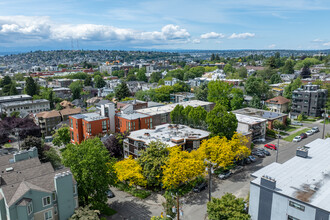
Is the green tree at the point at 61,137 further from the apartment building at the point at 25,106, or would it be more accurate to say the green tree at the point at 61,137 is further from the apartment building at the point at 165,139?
the apartment building at the point at 25,106

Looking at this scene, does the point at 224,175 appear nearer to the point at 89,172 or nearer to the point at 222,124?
the point at 222,124

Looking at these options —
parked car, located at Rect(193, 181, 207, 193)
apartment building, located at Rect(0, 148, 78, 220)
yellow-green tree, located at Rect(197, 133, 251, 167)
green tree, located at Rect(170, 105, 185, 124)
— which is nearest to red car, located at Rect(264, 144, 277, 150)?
yellow-green tree, located at Rect(197, 133, 251, 167)

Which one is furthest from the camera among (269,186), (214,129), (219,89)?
(219,89)

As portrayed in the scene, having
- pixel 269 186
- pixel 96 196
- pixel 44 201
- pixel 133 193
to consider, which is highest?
pixel 269 186

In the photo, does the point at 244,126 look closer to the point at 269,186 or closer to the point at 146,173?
the point at 146,173

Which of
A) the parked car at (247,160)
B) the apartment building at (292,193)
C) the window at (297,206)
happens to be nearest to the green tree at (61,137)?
the parked car at (247,160)

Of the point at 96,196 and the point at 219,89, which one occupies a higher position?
the point at 219,89

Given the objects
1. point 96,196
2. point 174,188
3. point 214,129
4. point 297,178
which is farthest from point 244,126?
point 96,196
